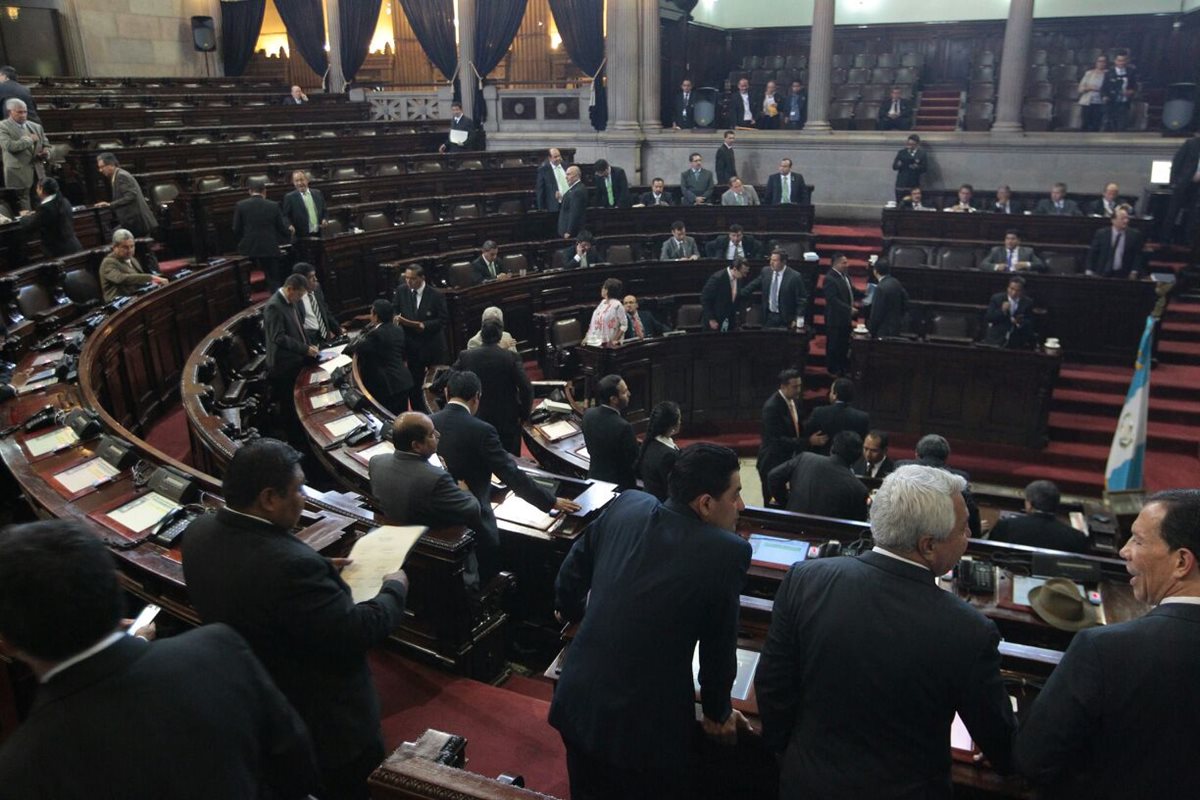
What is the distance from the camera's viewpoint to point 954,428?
7.96 meters

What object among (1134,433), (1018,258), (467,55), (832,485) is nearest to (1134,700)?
(832,485)

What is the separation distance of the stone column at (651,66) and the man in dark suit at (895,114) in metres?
3.31

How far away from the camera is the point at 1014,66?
1132cm

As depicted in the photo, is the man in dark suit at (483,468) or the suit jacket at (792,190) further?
the suit jacket at (792,190)

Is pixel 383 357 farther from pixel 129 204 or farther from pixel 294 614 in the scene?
pixel 294 614

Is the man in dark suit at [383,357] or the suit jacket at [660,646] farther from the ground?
the suit jacket at [660,646]

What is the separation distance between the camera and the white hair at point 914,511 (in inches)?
67.8

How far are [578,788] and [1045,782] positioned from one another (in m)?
1.03

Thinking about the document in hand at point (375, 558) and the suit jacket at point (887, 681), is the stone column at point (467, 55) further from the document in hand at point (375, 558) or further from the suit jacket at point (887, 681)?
the suit jacket at point (887, 681)

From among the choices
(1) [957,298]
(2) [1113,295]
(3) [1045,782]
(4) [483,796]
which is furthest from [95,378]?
(2) [1113,295]

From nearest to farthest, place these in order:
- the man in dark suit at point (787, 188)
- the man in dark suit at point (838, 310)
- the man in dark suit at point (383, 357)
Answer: the man in dark suit at point (383, 357) < the man in dark suit at point (838, 310) < the man in dark suit at point (787, 188)

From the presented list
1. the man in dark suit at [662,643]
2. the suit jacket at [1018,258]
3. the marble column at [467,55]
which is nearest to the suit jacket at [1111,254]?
the suit jacket at [1018,258]

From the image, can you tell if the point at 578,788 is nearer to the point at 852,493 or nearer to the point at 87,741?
the point at 87,741

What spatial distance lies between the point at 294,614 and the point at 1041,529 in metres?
3.38
